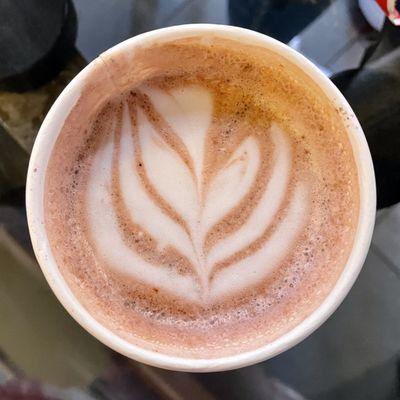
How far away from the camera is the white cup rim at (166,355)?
28.1 inches

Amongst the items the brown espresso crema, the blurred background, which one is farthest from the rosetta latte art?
the blurred background

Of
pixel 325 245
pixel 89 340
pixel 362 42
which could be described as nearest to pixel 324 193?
pixel 325 245

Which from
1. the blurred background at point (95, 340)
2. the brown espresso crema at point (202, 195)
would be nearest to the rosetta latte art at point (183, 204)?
the brown espresso crema at point (202, 195)

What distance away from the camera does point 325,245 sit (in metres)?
0.81

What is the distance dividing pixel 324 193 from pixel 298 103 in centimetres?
11

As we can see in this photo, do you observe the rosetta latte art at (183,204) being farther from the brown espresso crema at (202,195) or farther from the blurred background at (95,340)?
the blurred background at (95,340)

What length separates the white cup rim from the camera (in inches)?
28.1

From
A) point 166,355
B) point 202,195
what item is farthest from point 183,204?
point 166,355

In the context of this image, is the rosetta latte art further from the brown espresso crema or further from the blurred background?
the blurred background

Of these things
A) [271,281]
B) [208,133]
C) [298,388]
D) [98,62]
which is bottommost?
[298,388]

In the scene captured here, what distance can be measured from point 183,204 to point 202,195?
24 millimetres

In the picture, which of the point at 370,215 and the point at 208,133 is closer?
the point at 370,215

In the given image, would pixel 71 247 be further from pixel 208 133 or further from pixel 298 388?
pixel 298 388

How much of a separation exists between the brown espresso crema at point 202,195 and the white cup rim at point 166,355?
4cm
